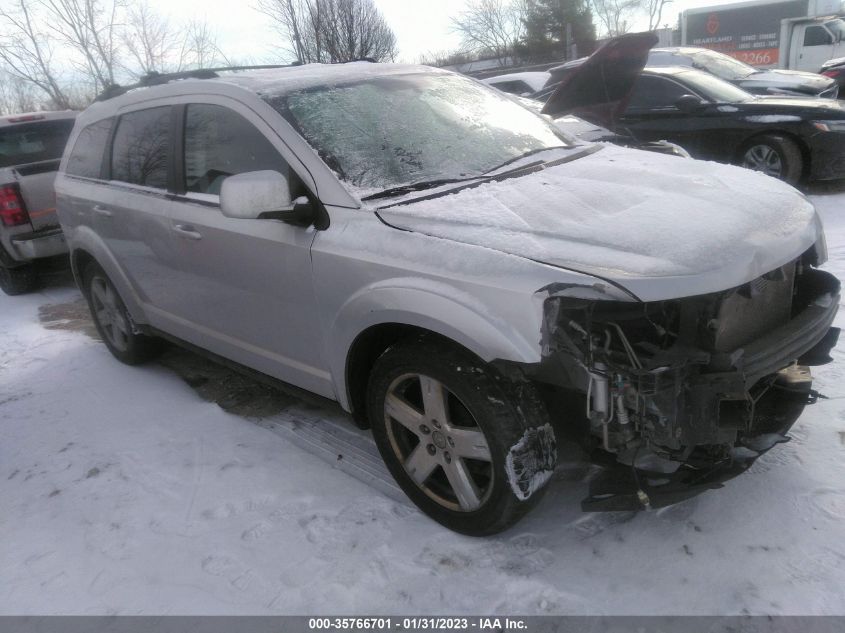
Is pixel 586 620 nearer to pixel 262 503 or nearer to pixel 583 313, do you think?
pixel 583 313

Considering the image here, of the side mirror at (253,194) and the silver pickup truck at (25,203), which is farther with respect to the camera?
the silver pickup truck at (25,203)

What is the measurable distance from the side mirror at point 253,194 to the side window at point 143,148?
1.19m

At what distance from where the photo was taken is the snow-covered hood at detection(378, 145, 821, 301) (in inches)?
80.7

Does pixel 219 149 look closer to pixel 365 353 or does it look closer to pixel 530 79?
pixel 365 353

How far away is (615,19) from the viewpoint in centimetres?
4647

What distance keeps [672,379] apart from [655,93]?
6.98 metres

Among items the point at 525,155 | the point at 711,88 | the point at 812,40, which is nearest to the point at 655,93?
the point at 711,88

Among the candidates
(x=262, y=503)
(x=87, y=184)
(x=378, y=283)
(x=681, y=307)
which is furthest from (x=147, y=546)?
(x=87, y=184)

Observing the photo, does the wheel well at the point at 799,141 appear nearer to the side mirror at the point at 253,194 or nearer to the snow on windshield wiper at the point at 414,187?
the snow on windshield wiper at the point at 414,187

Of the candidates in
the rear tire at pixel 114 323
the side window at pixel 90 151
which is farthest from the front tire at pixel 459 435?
the side window at pixel 90 151

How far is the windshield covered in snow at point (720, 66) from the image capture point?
9.85m

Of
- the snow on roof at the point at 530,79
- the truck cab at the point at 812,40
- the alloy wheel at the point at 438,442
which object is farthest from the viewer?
the truck cab at the point at 812,40

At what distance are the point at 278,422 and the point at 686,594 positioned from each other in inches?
Result: 88.0

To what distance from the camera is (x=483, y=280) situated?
2180mm
